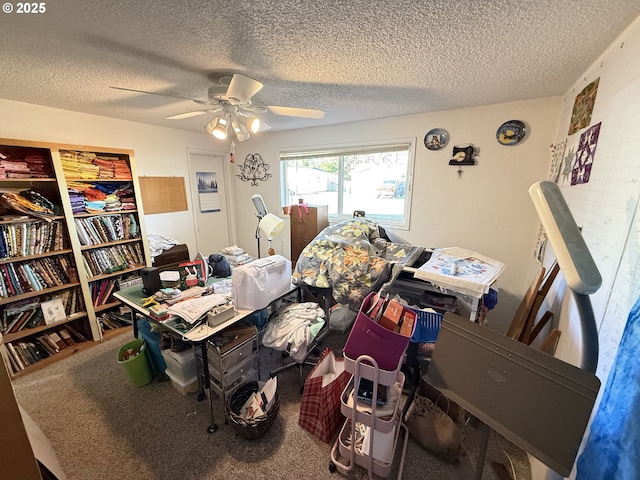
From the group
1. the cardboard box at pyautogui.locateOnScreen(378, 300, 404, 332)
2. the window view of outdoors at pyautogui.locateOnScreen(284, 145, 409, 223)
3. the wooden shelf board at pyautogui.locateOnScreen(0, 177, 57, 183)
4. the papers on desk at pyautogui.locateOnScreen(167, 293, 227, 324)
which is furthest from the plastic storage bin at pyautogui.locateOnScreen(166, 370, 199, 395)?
the window view of outdoors at pyautogui.locateOnScreen(284, 145, 409, 223)

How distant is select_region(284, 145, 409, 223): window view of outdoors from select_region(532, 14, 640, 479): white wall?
1656 mm

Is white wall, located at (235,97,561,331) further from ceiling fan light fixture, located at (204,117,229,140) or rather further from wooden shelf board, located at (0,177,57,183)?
wooden shelf board, located at (0,177,57,183)

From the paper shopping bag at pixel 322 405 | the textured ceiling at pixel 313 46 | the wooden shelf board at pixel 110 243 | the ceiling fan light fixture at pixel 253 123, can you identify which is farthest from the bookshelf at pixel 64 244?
the paper shopping bag at pixel 322 405

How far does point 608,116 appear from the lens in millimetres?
1181

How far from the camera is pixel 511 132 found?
2.24m

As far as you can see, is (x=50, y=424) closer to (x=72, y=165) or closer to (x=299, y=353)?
(x=299, y=353)

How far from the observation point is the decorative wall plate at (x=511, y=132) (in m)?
2.20

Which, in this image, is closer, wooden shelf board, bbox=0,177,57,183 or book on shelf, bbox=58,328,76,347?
wooden shelf board, bbox=0,177,57,183

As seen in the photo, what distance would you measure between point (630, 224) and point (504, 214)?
172cm

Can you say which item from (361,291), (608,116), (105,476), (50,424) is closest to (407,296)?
(361,291)

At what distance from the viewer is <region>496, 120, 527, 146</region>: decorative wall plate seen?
2.20 meters

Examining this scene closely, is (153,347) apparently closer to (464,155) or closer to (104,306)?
(104,306)

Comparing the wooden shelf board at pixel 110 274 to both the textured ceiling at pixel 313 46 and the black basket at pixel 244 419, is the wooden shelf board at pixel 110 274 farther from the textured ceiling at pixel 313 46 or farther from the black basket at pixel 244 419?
the black basket at pixel 244 419

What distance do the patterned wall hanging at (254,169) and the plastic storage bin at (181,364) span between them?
2.72m
